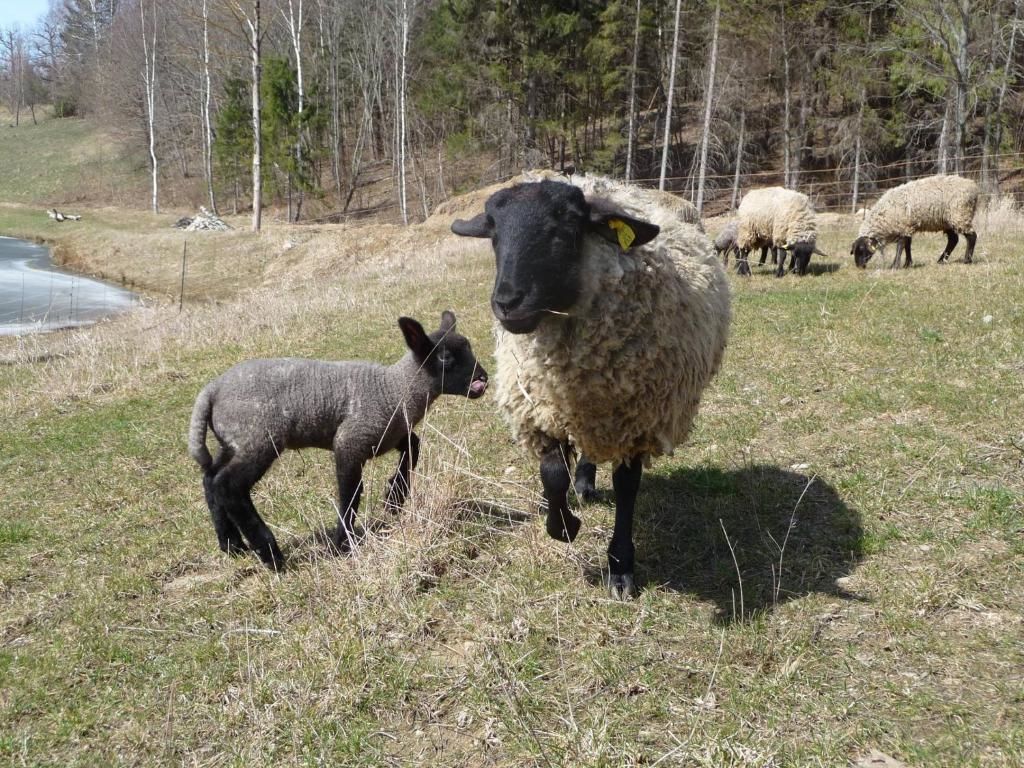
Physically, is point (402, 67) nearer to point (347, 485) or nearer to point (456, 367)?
point (456, 367)

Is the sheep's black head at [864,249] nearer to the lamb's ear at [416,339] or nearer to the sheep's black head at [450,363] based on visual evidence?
the sheep's black head at [450,363]

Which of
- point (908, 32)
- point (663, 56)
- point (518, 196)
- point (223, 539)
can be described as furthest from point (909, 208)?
point (663, 56)

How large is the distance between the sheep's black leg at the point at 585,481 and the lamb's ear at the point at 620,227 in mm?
1882

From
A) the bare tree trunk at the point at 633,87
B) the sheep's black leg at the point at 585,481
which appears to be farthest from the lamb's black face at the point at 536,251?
the bare tree trunk at the point at 633,87

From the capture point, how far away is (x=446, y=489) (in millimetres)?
4602

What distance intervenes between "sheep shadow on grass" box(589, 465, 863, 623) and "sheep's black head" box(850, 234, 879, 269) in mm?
9429

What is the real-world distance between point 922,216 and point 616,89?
21495mm

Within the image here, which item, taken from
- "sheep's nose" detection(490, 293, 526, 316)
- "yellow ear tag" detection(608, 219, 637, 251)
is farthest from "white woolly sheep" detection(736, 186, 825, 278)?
"sheep's nose" detection(490, 293, 526, 316)

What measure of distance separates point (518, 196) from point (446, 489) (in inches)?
73.2

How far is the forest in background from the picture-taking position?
26.0 meters

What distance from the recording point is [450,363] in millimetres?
4852

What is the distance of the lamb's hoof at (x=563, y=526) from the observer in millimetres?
3977

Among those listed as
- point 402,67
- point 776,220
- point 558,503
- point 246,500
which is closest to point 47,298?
point 402,67

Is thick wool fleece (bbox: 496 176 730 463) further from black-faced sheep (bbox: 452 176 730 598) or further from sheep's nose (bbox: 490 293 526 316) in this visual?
sheep's nose (bbox: 490 293 526 316)
